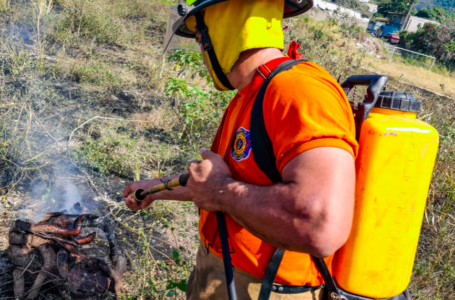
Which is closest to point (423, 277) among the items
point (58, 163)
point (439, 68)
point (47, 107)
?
point (58, 163)

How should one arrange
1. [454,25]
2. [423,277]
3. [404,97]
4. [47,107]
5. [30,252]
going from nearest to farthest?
[404,97] → [30,252] → [423,277] → [47,107] → [454,25]

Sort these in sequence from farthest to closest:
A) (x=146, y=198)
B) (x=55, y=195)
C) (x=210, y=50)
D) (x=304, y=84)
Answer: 1. (x=55, y=195)
2. (x=146, y=198)
3. (x=210, y=50)
4. (x=304, y=84)

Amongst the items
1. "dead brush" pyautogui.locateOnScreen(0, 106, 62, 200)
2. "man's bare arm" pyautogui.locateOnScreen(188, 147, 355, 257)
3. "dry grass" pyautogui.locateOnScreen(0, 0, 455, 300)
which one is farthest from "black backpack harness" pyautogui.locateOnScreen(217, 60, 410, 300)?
"dead brush" pyautogui.locateOnScreen(0, 106, 62, 200)

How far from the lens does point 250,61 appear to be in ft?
4.62

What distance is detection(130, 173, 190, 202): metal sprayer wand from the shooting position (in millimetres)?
1417

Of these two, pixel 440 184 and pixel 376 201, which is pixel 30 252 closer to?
pixel 376 201

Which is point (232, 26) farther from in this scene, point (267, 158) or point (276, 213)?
point (276, 213)

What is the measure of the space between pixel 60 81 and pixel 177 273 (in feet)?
15.7

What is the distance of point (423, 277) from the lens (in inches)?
127

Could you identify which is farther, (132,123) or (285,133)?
(132,123)

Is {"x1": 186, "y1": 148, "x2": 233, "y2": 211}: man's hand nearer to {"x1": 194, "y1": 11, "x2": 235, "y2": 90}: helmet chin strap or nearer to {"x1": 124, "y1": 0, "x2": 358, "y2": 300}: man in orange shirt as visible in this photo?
{"x1": 124, "y1": 0, "x2": 358, "y2": 300}: man in orange shirt

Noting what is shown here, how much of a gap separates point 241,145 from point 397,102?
59 centimetres

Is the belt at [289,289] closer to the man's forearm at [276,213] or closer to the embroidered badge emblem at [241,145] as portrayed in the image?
the man's forearm at [276,213]

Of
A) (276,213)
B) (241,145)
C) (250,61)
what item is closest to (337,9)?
(250,61)
